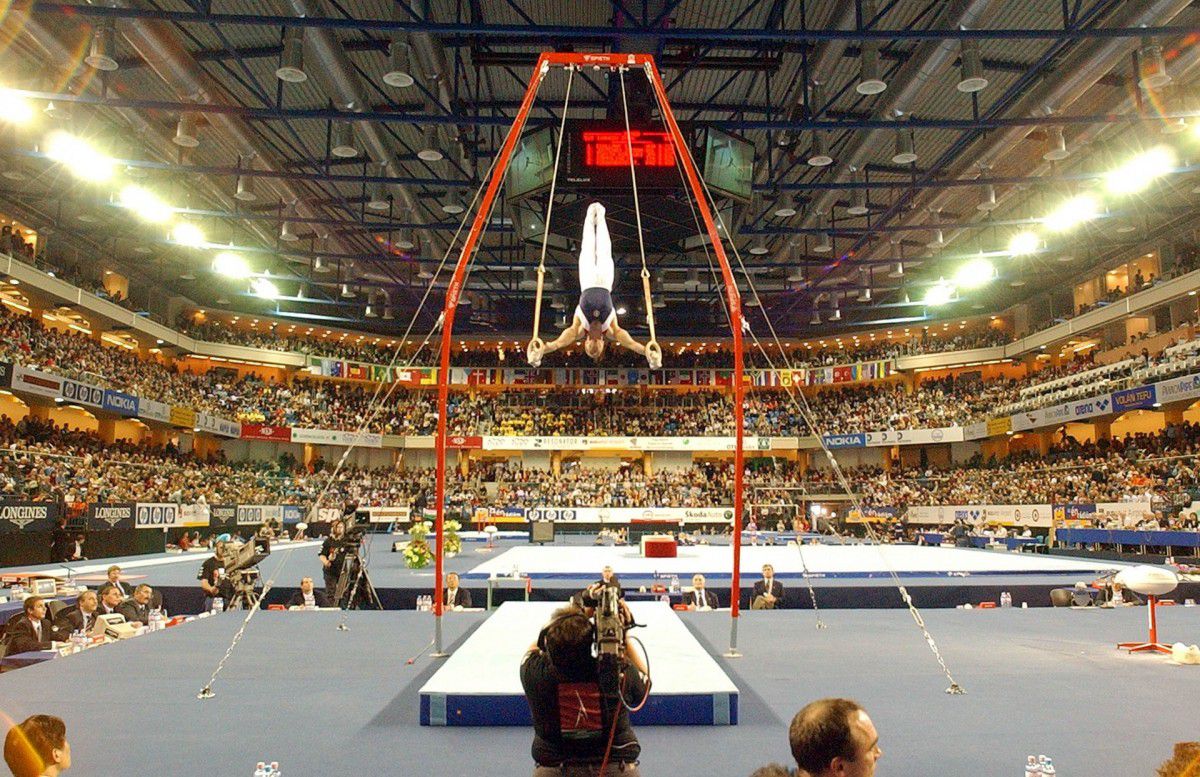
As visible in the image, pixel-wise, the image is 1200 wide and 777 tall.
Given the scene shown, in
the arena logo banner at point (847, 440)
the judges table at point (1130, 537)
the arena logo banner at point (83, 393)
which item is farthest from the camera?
the arena logo banner at point (847, 440)

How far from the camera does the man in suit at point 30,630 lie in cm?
838

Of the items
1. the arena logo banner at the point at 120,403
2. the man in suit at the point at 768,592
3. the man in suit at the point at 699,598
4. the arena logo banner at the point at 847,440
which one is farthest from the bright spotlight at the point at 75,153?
the arena logo banner at the point at 847,440

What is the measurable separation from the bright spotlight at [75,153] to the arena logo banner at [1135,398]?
1271 inches

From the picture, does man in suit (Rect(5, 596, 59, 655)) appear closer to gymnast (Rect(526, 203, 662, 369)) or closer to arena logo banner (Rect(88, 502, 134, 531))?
gymnast (Rect(526, 203, 662, 369))

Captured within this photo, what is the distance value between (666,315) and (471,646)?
39519 millimetres

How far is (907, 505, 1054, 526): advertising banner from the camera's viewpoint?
86.5 feet

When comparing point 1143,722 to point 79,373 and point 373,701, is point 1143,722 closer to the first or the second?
point 373,701

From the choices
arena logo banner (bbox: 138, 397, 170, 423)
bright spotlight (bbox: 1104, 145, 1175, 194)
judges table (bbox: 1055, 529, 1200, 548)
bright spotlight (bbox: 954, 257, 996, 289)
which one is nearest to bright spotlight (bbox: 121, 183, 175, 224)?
arena logo banner (bbox: 138, 397, 170, 423)

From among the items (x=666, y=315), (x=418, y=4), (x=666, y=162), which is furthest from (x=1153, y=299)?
(x=418, y=4)

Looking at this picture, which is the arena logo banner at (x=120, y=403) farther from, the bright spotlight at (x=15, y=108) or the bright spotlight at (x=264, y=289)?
the bright spotlight at (x=15, y=108)

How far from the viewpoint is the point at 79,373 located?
1110 inches

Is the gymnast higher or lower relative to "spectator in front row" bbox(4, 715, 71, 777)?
higher

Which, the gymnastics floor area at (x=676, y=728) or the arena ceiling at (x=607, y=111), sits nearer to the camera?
the gymnastics floor area at (x=676, y=728)

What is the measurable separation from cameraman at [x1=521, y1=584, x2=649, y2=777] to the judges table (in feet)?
66.3
